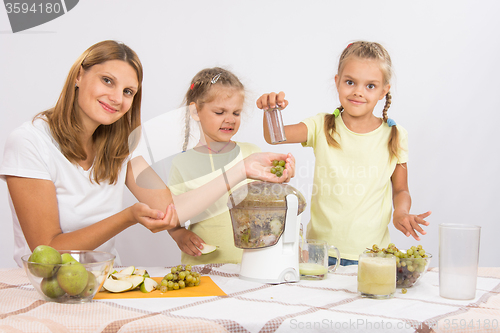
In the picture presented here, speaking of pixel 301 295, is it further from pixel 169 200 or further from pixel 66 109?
pixel 66 109

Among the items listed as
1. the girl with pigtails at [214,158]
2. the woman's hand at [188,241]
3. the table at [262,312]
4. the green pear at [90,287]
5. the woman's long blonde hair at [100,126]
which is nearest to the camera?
the table at [262,312]

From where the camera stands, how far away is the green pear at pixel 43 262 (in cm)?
88

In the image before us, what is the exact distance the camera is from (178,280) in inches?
43.0

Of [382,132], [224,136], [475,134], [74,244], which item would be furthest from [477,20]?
[74,244]

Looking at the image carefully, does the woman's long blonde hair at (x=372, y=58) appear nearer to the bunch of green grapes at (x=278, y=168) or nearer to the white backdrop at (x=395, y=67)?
the bunch of green grapes at (x=278, y=168)

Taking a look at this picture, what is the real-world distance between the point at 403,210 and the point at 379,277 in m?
0.60

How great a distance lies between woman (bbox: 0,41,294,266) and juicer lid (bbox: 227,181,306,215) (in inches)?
1.8

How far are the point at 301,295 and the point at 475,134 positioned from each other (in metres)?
2.16

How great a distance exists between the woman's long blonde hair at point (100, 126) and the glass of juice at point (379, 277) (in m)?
0.92

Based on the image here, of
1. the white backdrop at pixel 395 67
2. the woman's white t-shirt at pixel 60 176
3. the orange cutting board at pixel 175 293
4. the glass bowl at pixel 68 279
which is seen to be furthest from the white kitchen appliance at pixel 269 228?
the white backdrop at pixel 395 67

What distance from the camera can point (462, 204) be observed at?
2717 millimetres

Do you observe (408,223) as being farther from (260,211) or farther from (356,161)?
(260,211)

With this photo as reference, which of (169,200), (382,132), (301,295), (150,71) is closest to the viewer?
(301,295)

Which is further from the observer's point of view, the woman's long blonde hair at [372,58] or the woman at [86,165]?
the woman's long blonde hair at [372,58]
